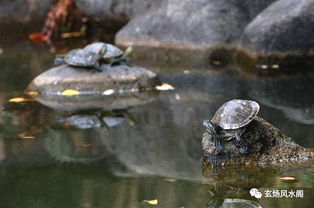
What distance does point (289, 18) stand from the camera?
12.2 m

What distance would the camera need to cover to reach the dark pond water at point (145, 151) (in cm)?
584

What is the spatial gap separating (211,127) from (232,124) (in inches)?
7.9

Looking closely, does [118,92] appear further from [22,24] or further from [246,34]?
[22,24]

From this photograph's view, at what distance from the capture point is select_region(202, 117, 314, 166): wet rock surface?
6414 mm

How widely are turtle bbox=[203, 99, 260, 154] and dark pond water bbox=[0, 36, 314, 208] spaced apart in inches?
13.0

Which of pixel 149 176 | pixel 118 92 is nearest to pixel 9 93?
pixel 118 92

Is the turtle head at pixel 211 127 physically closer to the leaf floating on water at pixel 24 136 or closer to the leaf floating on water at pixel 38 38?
the leaf floating on water at pixel 24 136

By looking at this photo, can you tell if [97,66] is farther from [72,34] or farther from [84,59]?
[72,34]

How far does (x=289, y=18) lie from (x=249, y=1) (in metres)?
1.97

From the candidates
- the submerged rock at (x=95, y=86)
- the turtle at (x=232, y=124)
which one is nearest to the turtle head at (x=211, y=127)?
the turtle at (x=232, y=124)

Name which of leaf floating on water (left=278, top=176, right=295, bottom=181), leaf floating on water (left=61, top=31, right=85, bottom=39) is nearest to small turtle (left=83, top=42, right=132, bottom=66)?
leaf floating on water (left=278, top=176, right=295, bottom=181)

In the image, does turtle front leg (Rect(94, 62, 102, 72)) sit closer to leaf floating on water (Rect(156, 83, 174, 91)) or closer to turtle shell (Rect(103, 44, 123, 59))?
turtle shell (Rect(103, 44, 123, 59))

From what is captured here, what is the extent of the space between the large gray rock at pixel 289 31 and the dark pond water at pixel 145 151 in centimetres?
119

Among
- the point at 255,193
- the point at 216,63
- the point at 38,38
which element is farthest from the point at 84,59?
the point at 38,38
